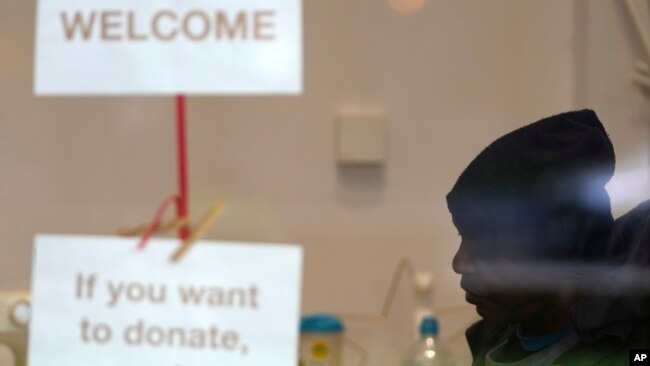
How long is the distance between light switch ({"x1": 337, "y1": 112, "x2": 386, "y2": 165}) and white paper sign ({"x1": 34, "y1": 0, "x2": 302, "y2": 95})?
0.45 ft

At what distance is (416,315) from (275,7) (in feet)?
1.06

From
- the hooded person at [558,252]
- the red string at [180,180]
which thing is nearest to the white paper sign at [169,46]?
the red string at [180,180]

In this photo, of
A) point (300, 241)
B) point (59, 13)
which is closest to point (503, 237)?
point (300, 241)

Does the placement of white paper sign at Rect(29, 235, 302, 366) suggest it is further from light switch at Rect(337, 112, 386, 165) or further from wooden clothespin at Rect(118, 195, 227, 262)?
light switch at Rect(337, 112, 386, 165)

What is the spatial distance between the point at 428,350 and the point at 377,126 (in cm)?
21

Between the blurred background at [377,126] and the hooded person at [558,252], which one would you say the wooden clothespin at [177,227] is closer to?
the blurred background at [377,126]

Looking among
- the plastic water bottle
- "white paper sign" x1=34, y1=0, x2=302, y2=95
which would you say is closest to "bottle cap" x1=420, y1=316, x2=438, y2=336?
the plastic water bottle

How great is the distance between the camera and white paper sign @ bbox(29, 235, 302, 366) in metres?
0.55

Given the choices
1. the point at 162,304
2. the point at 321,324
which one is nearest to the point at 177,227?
the point at 162,304

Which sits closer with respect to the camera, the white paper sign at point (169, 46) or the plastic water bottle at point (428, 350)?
the white paper sign at point (169, 46)

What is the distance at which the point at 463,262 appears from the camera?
27.7 inches

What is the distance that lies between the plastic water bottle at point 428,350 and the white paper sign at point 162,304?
20 cm

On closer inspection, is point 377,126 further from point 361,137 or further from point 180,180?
point 180,180

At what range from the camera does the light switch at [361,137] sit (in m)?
0.71
